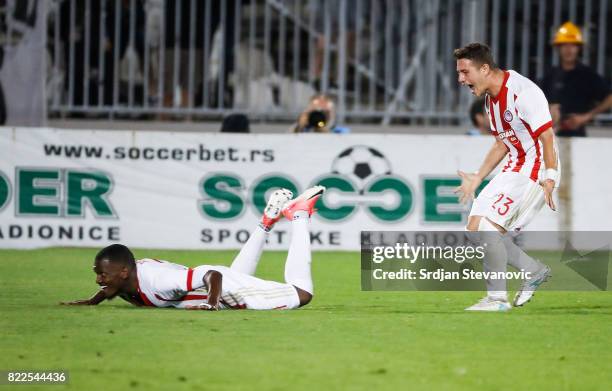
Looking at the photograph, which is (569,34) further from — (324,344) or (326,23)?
(324,344)

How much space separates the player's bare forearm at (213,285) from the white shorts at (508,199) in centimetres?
198

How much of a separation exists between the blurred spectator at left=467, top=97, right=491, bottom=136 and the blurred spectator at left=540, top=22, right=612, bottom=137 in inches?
37.0

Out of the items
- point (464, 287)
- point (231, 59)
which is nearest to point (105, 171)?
point (231, 59)

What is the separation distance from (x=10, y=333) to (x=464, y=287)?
446cm

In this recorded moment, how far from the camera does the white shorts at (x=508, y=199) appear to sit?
982 cm

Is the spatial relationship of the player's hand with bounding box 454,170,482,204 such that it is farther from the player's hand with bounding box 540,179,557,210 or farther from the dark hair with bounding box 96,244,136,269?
the dark hair with bounding box 96,244,136,269

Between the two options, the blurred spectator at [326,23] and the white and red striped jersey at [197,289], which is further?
the blurred spectator at [326,23]

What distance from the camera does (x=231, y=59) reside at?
1866cm

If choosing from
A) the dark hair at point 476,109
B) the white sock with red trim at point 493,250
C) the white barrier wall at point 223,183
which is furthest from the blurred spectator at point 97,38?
the white sock with red trim at point 493,250

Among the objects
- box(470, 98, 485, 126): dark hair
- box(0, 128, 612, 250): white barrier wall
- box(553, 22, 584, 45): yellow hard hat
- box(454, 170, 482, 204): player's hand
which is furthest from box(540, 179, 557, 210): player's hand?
box(470, 98, 485, 126): dark hair

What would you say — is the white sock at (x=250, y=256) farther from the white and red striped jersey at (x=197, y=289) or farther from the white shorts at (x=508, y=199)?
the white shorts at (x=508, y=199)

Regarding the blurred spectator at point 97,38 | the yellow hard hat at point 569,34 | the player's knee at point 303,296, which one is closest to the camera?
the player's knee at point 303,296

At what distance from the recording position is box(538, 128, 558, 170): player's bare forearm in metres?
9.55

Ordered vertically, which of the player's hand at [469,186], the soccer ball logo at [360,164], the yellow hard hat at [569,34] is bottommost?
the soccer ball logo at [360,164]
